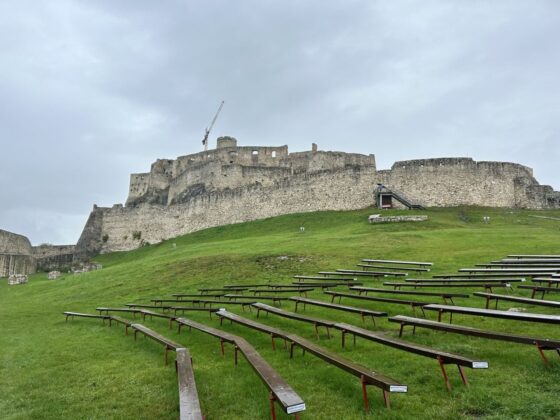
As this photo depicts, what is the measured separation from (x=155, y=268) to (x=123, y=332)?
46.4 feet

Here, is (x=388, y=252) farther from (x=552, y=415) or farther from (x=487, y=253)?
(x=552, y=415)

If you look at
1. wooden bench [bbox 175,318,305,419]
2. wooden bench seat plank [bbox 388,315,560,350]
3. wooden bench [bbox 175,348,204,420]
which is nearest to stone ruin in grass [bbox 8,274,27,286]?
wooden bench [bbox 175,348,204,420]

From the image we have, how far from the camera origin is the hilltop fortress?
44594 millimetres

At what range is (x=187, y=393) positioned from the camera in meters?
5.88

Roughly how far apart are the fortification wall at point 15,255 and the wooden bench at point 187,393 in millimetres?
51773

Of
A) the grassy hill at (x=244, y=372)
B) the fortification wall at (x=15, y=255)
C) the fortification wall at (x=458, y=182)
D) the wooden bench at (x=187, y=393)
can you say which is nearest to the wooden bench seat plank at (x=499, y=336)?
the grassy hill at (x=244, y=372)

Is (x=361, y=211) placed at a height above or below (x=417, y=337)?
above

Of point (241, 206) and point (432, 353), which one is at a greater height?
point (241, 206)

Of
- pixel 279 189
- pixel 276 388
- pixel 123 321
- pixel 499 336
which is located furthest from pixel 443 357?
pixel 279 189

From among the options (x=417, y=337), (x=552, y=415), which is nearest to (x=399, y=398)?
(x=552, y=415)

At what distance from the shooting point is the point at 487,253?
802 inches

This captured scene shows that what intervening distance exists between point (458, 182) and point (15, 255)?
51.7m

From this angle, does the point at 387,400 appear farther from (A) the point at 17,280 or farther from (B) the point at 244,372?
(A) the point at 17,280

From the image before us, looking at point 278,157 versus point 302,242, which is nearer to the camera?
point 302,242
